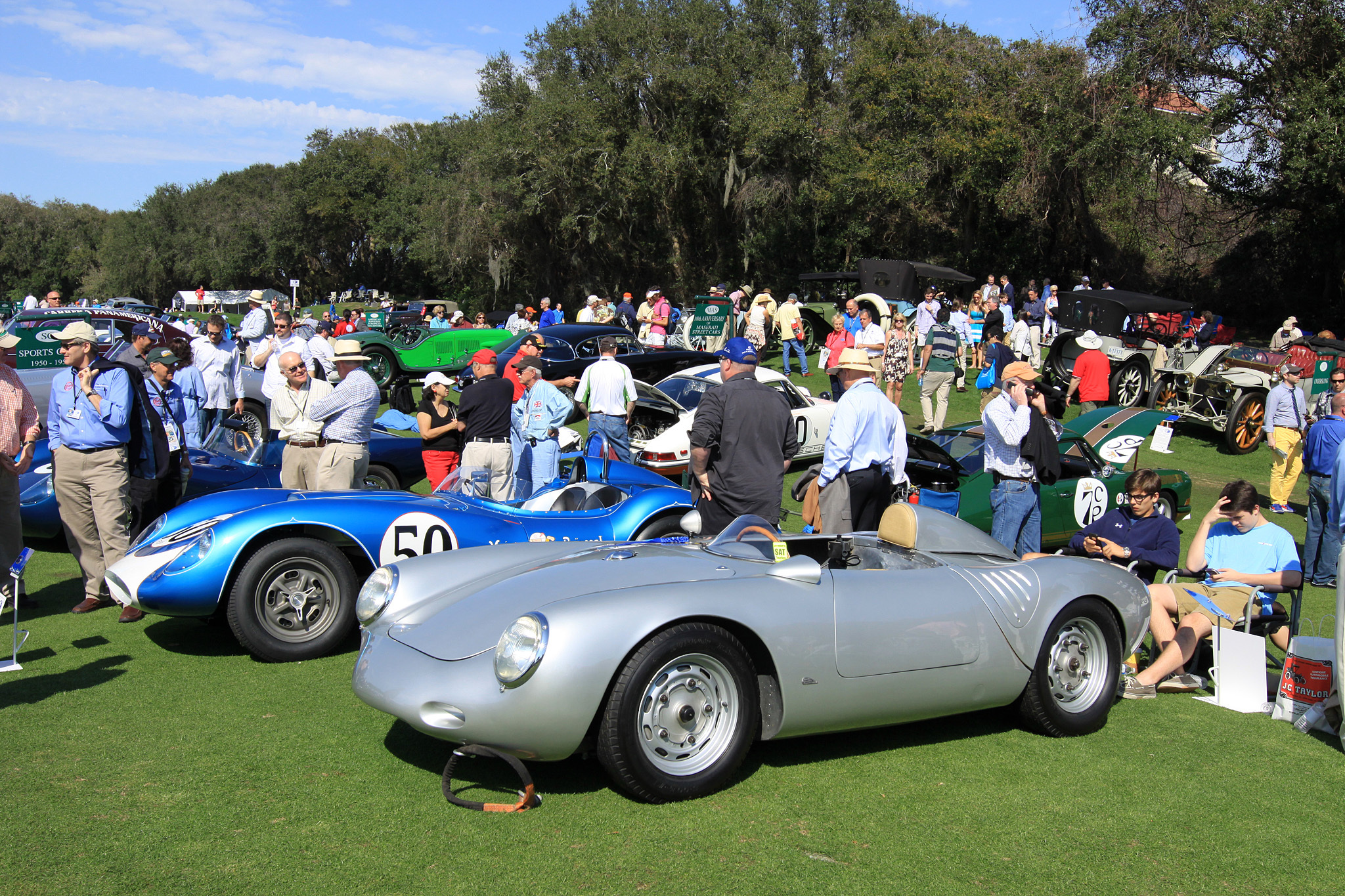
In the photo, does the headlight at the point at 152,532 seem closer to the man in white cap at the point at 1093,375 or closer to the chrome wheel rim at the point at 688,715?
the chrome wheel rim at the point at 688,715

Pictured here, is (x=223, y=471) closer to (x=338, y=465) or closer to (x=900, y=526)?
(x=338, y=465)

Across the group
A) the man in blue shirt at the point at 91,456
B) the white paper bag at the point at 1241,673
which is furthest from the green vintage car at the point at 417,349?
the white paper bag at the point at 1241,673

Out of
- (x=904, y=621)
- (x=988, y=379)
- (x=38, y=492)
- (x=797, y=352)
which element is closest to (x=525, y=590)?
(x=904, y=621)

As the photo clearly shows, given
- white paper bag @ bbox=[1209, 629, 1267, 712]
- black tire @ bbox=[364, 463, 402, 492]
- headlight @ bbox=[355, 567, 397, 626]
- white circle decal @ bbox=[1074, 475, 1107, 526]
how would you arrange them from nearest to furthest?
headlight @ bbox=[355, 567, 397, 626] → white paper bag @ bbox=[1209, 629, 1267, 712] → white circle decal @ bbox=[1074, 475, 1107, 526] → black tire @ bbox=[364, 463, 402, 492]

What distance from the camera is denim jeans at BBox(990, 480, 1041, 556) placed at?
7004 mm

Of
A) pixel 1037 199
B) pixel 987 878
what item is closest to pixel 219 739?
pixel 987 878

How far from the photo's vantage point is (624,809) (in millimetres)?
3529

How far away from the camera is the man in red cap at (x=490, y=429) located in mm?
8492

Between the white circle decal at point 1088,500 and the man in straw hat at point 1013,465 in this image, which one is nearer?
the man in straw hat at point 1013,465

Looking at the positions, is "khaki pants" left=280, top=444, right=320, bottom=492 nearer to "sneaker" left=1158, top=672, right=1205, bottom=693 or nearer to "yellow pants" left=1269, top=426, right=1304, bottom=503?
"sneaker" left=1158, top=672, right=1205, bottom=693

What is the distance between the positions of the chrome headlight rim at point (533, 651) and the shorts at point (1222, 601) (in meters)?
4.14

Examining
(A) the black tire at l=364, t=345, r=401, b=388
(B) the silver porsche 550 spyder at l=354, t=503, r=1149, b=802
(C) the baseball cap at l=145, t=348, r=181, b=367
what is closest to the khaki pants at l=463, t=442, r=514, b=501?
(C) the baseball cap at l=145, t=348, r=181, b=367

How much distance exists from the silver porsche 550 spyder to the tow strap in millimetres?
48

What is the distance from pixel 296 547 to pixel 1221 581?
5459mm
